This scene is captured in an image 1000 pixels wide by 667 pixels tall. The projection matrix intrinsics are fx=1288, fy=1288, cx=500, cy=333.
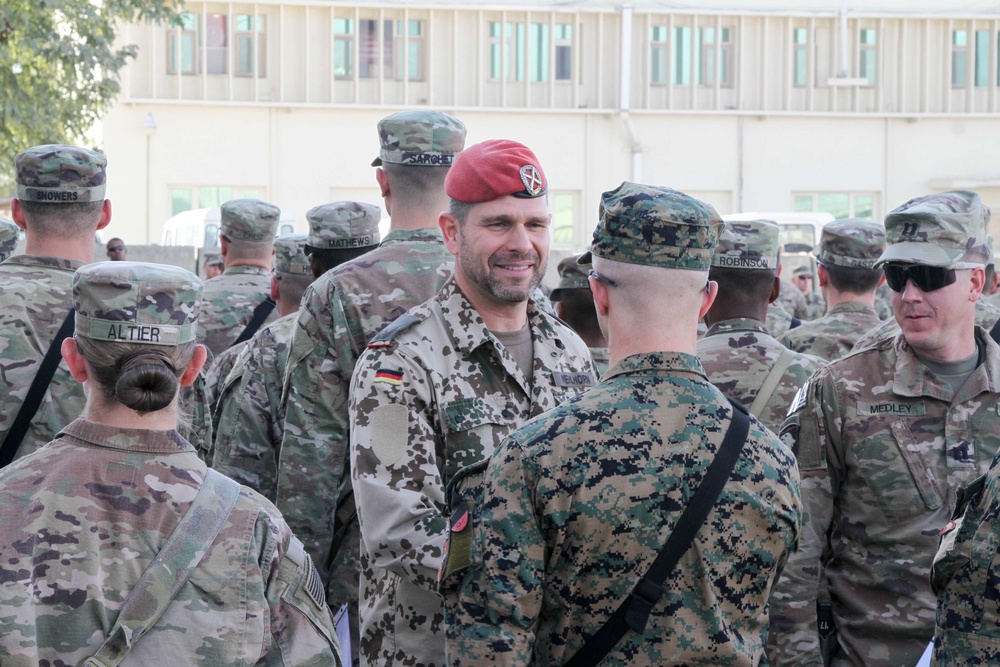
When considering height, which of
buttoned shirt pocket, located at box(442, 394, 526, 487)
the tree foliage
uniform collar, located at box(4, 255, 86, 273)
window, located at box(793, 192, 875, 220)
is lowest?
buttoned shirt pocket, located at box(442, 394, 526, 487)

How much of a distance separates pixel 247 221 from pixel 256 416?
6.32ft

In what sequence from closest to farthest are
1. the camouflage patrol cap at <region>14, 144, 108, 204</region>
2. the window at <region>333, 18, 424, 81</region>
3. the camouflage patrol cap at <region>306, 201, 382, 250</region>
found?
the camouflage patrol cap at <region>14, 144, 108, 204</region> → the camouflage patrol cap at <region>306, 201, 382, 250</region> → the window at <region>333, 18, 424, 81</region>

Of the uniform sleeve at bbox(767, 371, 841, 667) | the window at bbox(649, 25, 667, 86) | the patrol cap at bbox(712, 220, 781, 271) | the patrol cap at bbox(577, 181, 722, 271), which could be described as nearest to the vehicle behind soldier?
the patrol cap at bbox(712, 220, 781, 271)

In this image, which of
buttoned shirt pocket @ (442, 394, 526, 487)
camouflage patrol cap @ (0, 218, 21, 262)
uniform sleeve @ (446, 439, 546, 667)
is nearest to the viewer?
uniform sleeve @ (446, 439, 546, 667)

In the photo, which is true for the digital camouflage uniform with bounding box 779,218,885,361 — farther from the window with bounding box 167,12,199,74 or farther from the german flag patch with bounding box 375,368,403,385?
the window with bounding box 167,12,199,74

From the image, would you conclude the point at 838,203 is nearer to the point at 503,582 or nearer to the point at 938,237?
the point at 938,237

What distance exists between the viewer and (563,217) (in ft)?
99.2

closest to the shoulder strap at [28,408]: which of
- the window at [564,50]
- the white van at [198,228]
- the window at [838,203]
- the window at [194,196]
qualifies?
the white van at [198,228]

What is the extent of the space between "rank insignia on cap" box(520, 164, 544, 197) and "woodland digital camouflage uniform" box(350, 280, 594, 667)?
355 millimetres

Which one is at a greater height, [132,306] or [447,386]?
[132,306]

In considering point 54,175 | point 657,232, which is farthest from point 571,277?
point 657,232

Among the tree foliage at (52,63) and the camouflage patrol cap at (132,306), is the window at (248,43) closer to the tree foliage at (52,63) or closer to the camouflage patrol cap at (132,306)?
the tree foliage at (52,63)

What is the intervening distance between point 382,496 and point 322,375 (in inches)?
44.7

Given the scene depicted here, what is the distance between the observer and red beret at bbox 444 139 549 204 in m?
3.63
